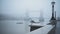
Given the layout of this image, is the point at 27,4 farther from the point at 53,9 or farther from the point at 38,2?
the point at 53,9

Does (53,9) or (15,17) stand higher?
(53,9)

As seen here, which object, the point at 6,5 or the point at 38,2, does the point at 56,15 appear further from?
the point at 6,5

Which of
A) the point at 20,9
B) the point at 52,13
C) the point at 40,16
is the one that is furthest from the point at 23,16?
the point at 52,13

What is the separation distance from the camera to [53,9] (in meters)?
2.07

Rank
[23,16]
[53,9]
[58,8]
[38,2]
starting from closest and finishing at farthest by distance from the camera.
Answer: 1. [53,9]
2. [58,8]
3. [38,2]
4. [23,16]

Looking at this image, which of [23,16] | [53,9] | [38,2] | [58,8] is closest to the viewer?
[53,9]

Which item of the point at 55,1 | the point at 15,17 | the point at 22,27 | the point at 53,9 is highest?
the point at 55,1

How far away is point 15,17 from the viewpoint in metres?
2.72

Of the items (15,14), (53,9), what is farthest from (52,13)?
(15,14)

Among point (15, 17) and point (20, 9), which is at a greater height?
point (20, 9)

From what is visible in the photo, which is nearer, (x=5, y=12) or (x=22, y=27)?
(x=22, y=27)

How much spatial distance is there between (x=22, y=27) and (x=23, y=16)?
0.34m

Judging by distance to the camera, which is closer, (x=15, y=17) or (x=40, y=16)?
(x=40, y=16)

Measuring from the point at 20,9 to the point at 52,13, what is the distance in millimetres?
850
